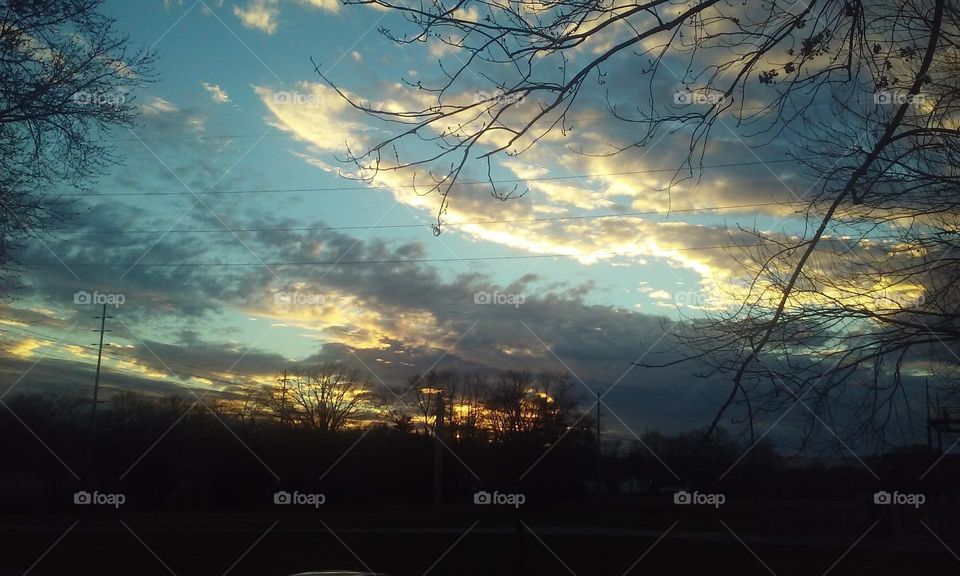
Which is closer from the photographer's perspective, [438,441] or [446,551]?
[446,551]

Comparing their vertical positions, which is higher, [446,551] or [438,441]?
[438,441]

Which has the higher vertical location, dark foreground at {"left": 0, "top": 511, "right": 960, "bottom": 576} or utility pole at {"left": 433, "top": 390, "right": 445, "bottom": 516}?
utility pole at {"left": 433, "top": 390, "right": 445, "bottom": 516}

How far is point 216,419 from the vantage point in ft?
143

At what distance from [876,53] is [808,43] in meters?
0.74

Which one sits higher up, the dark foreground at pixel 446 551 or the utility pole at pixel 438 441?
the utility pole at pixel 438 441

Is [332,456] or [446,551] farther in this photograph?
[332,456]

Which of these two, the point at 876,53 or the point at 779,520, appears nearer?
the point at 876,53

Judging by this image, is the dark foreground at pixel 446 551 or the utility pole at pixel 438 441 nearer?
the dark foreground at pixel 446 551

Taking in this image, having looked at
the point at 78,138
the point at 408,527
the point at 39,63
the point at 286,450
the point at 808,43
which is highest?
the point at 39,63

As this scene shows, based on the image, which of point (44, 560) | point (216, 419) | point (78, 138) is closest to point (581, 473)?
point (216, 419)

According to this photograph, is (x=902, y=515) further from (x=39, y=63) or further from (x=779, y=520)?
(x=39, y=63)

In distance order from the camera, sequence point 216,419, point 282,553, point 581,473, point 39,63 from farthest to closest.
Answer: point 581,473, point 216,419, point 282,553, point 39,63

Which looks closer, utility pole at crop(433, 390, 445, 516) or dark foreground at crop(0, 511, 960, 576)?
dark foreground at crop(0, 511, 960, 576)

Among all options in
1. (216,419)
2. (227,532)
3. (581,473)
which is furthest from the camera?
(581,473)
